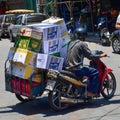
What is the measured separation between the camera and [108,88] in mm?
8695

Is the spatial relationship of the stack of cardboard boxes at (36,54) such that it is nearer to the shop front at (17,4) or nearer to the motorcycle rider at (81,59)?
the motorcycle rider at (81,59)

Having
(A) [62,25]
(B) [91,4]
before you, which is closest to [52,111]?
(A) [62,25]

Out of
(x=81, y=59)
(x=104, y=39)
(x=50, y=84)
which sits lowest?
(x=104, y=39)

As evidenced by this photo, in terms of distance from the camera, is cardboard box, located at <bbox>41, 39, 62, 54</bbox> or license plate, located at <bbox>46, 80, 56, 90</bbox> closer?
license plate, located at <bbox>46, 80, 56, 90</bbox>

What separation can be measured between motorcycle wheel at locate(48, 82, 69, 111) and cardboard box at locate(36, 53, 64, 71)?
1.09 feet

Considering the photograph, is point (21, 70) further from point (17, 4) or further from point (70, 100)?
point (17, 4)

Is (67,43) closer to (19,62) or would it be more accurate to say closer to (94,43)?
(19,62)

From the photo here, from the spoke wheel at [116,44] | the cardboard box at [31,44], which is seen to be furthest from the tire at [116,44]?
the cardboard box at [31,44]

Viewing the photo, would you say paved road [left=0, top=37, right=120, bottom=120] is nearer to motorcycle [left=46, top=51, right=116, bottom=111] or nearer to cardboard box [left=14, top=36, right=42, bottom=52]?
motorcycle [left=46, top=51, right=116, bottom=111]

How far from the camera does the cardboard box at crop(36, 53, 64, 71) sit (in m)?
7.66

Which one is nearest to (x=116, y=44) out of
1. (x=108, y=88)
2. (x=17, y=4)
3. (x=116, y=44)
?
(x=116, y=44)

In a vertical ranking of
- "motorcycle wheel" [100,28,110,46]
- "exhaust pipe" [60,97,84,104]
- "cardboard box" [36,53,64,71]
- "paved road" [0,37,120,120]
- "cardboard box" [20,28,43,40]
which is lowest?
"motorcycle wheel" [100,28,110,46]

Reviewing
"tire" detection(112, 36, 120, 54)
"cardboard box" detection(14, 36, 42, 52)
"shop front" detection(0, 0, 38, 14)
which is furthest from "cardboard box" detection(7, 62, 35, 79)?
"shop front" detection(0, 0, 38, 14)

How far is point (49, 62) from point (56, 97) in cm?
68
